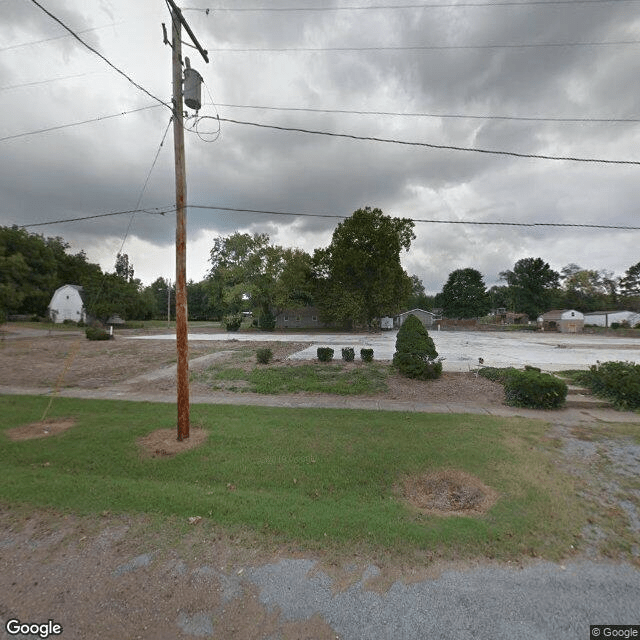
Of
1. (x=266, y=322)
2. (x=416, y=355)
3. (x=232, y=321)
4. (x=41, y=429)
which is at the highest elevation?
(x=232, y=321)

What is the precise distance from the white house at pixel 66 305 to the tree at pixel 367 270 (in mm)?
39885

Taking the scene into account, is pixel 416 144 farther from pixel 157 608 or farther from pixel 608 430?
pixel 157 608

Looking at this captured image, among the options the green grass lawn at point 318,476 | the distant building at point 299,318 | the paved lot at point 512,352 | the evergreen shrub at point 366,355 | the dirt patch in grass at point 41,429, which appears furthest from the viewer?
the distant building at point 299,318

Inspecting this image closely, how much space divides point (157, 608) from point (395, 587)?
1895 mm

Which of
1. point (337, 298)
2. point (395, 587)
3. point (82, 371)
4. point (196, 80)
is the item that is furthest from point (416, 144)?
point (337, 298)

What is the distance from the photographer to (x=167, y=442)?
19.0ft

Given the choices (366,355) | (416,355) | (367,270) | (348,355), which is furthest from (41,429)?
(367,270)

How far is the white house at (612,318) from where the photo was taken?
53.8m

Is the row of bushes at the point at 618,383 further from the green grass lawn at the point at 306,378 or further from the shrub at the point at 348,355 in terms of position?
the shrub at the point at 348,355

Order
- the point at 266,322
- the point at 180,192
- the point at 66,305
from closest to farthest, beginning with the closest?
the point at 180,192 < the point at 266,322 < the point at 66,305

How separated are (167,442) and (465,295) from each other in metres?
63.5

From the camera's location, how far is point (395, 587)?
2646 mm
